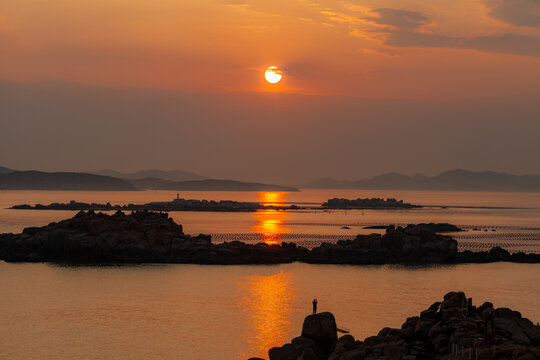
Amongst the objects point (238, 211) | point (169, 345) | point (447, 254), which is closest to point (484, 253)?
point (447, 254)

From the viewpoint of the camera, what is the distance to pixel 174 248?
68688 millimetres

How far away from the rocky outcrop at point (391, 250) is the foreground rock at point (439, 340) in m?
37.4

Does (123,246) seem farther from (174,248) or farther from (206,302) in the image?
(206,302)

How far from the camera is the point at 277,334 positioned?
36.2 metres

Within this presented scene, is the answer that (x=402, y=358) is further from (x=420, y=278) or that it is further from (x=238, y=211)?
(x=238, y=211)

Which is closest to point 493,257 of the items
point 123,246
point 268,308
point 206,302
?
point 268,308

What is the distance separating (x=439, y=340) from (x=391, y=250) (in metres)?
45.0

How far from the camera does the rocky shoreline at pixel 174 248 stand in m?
67.1

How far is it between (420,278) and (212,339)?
95.3 feet

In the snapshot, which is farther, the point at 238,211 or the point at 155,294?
the point at 238,211

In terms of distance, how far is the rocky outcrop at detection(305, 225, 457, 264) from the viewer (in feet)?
224

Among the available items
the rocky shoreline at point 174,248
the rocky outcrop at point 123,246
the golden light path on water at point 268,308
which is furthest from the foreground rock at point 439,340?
the rocky outcrop at point 123,246

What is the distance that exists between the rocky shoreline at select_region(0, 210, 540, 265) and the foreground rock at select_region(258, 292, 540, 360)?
1509 inches

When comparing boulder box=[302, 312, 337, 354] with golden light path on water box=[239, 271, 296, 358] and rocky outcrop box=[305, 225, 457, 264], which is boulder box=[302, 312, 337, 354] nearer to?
golden light path on water box=[239, 271, 296, 358]
